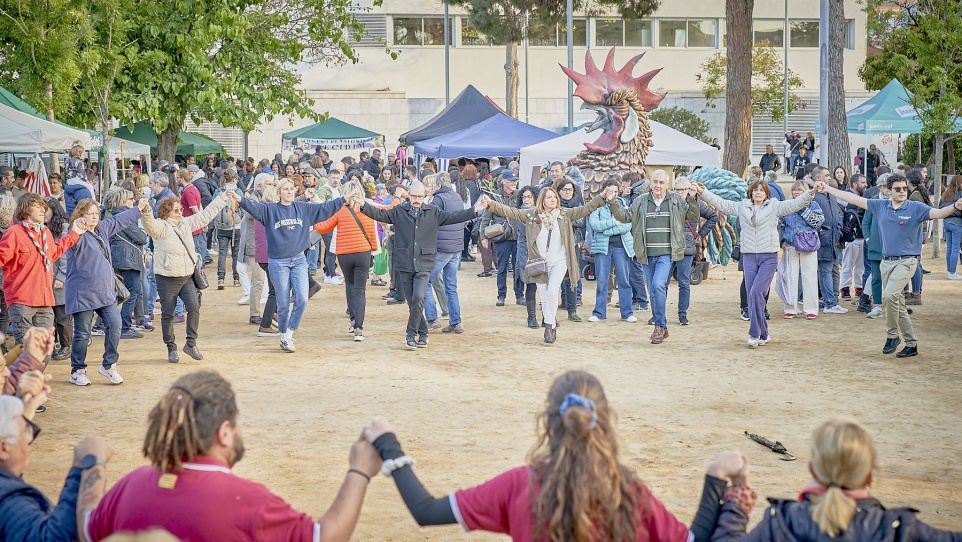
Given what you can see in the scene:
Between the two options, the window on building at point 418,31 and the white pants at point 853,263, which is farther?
the window on building at point 418,31

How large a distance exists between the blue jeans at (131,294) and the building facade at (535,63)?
3107 centimetres

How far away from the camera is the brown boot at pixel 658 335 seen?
414 inches

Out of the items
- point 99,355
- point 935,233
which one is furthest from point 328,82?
point 99,355

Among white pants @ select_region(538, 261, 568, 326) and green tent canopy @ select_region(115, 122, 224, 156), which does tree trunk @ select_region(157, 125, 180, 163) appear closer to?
green tent canopy @ select_region(115, 122, 224, 156)

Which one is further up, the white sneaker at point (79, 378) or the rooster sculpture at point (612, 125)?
the rooster sculpture at point (612, 125)

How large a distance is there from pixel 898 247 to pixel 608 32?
3889 centimetres

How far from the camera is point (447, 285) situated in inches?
458

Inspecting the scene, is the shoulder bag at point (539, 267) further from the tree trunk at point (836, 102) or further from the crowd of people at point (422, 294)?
the tree trunk at point (836, 102)

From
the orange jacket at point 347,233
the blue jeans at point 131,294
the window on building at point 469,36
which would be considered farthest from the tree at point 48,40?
the window on building at point 469,36

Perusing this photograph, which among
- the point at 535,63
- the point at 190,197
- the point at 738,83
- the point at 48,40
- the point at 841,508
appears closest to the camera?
the point at 841,508

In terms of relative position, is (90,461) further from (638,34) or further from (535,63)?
(638,34)

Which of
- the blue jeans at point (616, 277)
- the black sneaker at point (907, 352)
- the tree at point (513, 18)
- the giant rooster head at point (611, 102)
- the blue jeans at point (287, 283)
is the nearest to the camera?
the black sneaker at point (907, 352)

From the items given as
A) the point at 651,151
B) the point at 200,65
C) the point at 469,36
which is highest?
the point at 469,36

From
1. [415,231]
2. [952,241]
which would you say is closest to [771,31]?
[952,241]
